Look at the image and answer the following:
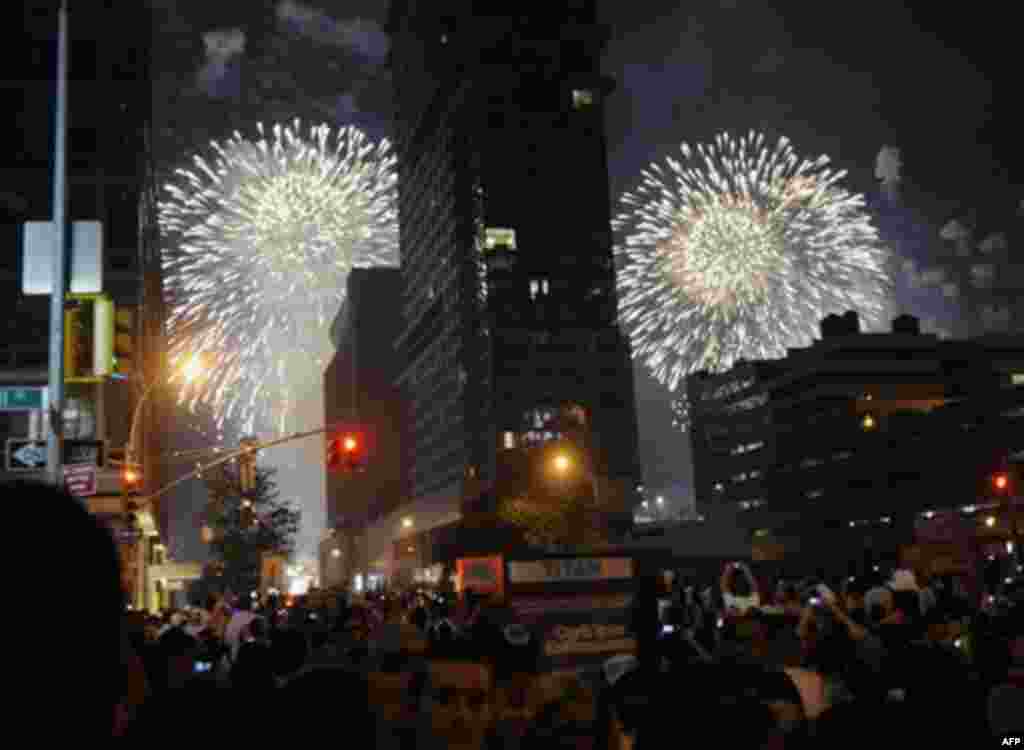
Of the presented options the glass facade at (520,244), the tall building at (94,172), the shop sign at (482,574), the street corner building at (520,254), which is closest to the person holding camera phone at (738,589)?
the shop sign at (482,574)

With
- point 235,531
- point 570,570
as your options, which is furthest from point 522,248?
point 570,570

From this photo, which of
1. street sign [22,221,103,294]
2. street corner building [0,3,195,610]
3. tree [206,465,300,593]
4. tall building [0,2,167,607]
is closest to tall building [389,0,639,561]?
tree [206,465,300,593]

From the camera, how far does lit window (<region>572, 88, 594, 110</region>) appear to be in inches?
6063

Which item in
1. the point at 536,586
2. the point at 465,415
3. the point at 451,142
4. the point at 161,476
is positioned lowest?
Answer: the point at 536,586

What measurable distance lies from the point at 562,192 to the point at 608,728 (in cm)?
14806

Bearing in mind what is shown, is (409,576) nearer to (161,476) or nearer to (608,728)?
(161,476)

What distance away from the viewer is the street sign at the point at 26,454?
16.6 metres

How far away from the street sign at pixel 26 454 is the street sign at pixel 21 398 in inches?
48.4

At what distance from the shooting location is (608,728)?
5.63m

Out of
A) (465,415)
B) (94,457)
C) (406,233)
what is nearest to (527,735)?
(94,457)

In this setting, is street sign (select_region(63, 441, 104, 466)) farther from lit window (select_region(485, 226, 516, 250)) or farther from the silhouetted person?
lit window (select_region(485, 226, 516, 250))

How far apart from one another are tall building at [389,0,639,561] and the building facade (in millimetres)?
18030

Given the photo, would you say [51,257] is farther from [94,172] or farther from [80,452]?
[94,172]

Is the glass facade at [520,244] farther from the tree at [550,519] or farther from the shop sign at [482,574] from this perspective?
the shop sign at [482,574]
